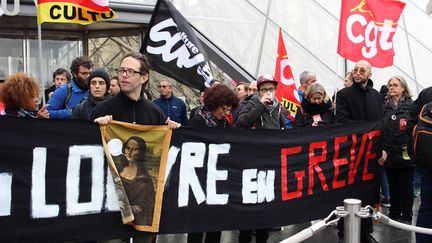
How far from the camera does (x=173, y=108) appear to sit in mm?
7629

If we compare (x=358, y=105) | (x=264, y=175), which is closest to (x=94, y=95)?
(x=264, y=175)

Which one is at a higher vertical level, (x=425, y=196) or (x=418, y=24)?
(x=418, y=24)

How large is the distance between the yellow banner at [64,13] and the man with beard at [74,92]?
0.53 metres

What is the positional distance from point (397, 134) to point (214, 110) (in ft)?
Answer: 10.5

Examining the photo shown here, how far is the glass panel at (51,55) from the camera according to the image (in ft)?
36.4

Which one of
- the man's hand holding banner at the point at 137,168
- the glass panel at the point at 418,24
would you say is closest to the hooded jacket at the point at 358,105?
the man's hand holding banner at the point at 137,168

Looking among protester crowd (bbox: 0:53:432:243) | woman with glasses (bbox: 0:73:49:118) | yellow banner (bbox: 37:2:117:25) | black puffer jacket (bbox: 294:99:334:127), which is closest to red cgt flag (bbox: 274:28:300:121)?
protester crowd (bbox: 0:53:432:243)

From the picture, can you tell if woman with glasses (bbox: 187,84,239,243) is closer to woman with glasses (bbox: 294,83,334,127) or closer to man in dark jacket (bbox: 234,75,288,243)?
man in dark jacket (bbox: 234,75,288,243)

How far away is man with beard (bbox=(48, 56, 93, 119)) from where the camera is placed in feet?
17.6

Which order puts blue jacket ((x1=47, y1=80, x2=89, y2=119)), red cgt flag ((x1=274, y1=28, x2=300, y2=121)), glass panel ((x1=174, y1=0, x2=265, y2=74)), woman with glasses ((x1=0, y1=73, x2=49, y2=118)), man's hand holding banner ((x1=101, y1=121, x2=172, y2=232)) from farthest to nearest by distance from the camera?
1. glass panel ((x1=174, y1=0, x2=265, y2=74))
2. red cgt flag ((x1=274, y1=28, x2=300, y2=121))
3. blue jacket ((x1=47, y1=80, x2=89, y2=119))
4. woman with glasses ((x1=0, y1=73, x2=49, y2=118))
5. man's hand holding banner ((x1=101, y1=121, x2=172, y2=232))

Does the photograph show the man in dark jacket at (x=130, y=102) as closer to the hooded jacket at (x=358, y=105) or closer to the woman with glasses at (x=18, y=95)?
the woman with glasses at (x=18, y=95)

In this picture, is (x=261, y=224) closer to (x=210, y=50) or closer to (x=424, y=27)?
(x=210, y=50)

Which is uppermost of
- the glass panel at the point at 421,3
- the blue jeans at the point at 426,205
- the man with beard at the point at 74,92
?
the glass panel at the point at 421,3

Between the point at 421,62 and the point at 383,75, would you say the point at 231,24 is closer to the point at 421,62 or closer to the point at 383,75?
the point at 383,75
